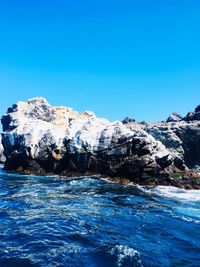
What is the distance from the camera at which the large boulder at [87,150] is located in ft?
170

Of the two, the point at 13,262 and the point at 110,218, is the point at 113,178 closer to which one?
the point at 110,218

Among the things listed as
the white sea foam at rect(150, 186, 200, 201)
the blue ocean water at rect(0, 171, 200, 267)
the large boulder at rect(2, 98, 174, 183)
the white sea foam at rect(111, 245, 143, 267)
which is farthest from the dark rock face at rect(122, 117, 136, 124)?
the white sea foam at rect(111, 245, 143, 267)

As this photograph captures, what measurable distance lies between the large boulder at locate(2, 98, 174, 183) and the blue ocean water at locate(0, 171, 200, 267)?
16524 millimetres

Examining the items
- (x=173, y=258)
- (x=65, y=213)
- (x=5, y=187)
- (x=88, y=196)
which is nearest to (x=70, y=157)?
(x=5, y=187)

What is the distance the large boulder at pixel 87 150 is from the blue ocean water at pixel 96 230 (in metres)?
16.5

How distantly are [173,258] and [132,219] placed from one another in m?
7.75

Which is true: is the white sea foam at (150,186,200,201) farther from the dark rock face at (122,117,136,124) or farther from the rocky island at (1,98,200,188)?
the dark rock face at (122,117,136,124)

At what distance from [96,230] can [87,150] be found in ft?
115

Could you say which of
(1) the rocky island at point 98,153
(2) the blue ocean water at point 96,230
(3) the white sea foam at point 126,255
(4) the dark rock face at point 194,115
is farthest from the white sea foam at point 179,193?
(4) the dark rock face at point 194,115

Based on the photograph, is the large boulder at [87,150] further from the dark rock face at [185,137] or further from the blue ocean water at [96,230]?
the dark rock face at [185,137]

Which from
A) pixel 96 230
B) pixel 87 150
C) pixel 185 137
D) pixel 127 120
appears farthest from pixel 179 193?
pixel 127 120

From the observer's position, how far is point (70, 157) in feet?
188

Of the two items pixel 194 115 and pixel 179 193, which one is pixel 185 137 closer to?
pixel 194 115

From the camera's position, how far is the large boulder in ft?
170
